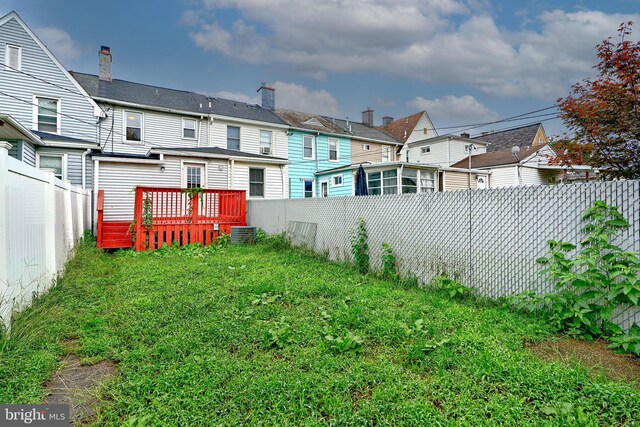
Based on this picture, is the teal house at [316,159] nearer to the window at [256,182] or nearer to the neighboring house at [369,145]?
the neighboring house at [369,145]

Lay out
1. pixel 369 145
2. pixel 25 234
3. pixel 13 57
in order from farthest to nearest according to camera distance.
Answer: pixel 369 145 < pixel 13 57 < pixel 25 234

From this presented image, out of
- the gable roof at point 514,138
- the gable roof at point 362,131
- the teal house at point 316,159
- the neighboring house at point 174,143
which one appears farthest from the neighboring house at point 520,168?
the neighboring house at point 174,143

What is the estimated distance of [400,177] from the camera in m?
14.5

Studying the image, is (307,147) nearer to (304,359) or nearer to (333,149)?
(333,149)

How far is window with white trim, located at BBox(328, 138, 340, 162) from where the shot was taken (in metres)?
19.5

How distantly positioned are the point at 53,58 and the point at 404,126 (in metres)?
22.8

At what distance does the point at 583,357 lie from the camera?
250 centimetres

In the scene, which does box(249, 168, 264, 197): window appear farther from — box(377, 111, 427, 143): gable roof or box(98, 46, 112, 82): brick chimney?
box(377, 111, 427, 143): gable roof

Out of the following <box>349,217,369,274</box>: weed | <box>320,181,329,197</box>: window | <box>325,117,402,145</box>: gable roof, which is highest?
<box>325,117,402,145</box>: gable roof

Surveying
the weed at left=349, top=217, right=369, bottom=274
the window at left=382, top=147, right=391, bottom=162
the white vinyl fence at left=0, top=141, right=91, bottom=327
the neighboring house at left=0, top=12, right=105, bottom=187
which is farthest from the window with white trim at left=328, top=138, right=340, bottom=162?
the white vinyl fence at left=0, top=141, right=91, bottom=327

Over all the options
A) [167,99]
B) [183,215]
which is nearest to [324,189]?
[167,99]

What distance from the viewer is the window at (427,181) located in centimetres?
1535

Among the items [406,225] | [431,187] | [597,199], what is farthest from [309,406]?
[431,187]

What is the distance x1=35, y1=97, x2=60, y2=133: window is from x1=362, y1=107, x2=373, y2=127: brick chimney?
19216 mm
